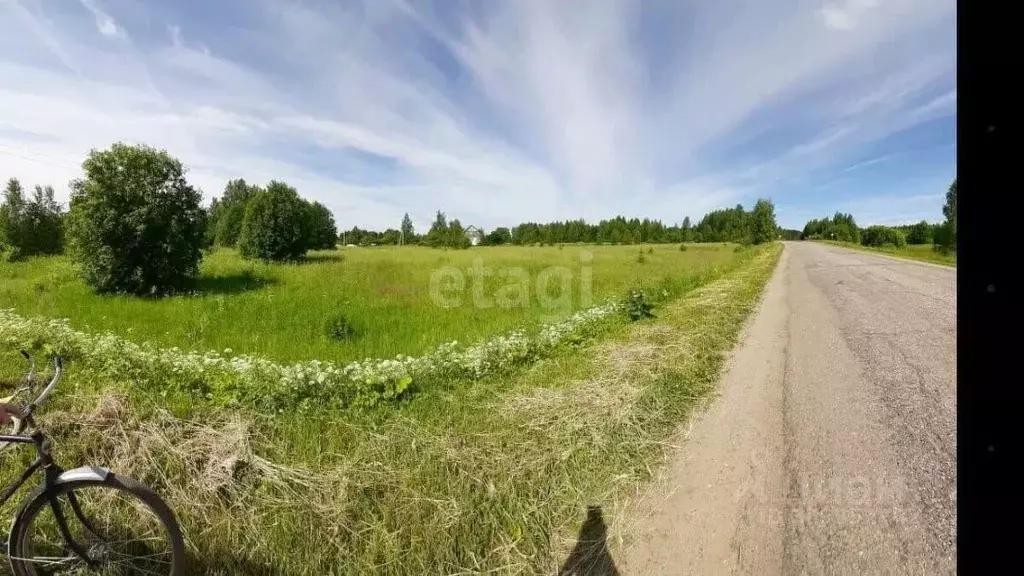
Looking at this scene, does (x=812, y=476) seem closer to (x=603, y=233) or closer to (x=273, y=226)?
(x=273, y=226)

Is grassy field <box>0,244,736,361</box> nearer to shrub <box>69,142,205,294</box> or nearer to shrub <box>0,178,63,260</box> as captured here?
shrub <box>69,142,205,294</box>

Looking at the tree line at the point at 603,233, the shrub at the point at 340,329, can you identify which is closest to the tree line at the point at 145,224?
the shrub at the point at 340,329

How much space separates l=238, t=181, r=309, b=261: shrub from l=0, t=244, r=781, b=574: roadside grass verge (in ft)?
79.2

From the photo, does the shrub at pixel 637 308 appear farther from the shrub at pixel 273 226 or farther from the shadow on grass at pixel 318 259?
the shrub at pixel 273 226

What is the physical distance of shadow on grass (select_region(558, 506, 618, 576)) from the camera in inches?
110

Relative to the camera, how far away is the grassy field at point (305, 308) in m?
8.03

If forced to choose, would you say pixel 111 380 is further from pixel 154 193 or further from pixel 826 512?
pixel 154 193

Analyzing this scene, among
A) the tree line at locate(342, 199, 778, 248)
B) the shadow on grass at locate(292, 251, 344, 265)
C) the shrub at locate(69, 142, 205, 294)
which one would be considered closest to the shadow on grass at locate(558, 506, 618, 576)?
the shrub at locate(69, 142, 205, 294)

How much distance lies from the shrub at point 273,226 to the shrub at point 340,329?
22267mm

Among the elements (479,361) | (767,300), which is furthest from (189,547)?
(767,300)

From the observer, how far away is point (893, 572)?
99.3 inches

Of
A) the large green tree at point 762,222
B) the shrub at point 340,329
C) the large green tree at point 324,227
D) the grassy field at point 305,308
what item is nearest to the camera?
the grassy field at point 305,308

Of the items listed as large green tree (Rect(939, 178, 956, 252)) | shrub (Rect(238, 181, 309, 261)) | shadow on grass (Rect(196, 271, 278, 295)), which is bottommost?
shadow on grass (Rect(196, 271, 278, 295))
